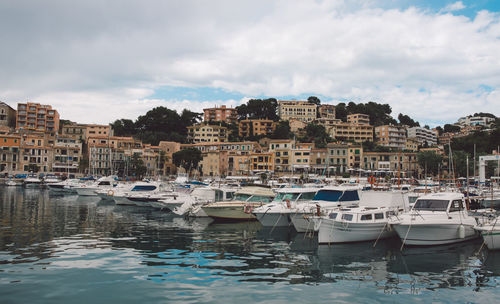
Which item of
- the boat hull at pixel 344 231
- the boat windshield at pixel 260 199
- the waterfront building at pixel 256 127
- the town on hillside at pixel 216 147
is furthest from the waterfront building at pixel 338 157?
the boat hull at pixel 344 231

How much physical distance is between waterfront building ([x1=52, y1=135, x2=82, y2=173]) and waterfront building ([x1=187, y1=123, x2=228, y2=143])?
119 feet

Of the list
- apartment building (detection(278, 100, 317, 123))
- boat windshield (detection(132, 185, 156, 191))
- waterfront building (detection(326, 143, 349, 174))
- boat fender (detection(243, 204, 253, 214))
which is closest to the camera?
boat fender (detection(243, 204, 253, 214))

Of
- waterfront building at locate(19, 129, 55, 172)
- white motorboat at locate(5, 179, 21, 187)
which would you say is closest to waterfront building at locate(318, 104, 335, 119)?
waterfront building at locate(19, 129, 55, 172)

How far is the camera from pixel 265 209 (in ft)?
81.8

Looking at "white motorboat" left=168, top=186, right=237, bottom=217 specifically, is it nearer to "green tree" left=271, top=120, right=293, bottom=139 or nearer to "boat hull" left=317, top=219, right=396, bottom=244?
"boat hull" left=317, top=219, right=396, bottom=244

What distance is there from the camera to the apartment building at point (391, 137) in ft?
437

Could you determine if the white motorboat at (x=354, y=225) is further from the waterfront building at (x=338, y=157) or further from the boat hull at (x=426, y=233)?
the waterfront building at (x=338, y=157)

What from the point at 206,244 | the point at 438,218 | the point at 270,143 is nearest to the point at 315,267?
the point at 206,244

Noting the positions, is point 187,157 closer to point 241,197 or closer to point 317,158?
point 317,158

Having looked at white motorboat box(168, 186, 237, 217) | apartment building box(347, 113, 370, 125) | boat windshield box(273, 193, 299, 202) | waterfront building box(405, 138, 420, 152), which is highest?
apartment building box(347, 113, 370, 125)

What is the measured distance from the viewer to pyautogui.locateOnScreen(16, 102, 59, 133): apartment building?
12081cm

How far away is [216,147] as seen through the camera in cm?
10988

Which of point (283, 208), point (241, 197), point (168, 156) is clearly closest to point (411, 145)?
point (168, 156)

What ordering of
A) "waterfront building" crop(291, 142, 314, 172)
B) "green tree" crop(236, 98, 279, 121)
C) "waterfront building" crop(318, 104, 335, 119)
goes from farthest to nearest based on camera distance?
1. "waterfront building" crop(318, 104, 335, 119)
2. "green tree" crop(236, 98, 279, 121)
3. "waterfront building" crop(291, 142, 314, 172)
